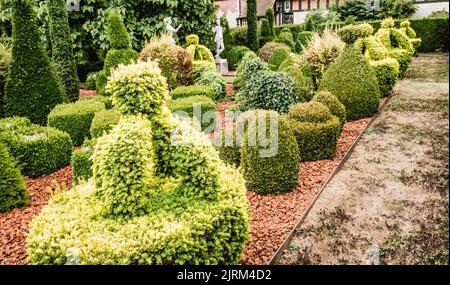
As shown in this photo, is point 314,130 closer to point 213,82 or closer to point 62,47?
point 213,82

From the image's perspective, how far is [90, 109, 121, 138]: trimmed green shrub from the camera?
7082mm

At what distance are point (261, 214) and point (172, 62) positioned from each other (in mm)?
8082

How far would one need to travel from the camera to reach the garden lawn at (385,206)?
4.38 meters

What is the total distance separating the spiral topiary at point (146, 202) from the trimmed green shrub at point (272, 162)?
5.85ft

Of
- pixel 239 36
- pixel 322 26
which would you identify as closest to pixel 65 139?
pixel 239 36

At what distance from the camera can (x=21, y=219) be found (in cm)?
554

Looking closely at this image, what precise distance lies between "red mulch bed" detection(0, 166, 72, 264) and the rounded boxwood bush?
4.06m

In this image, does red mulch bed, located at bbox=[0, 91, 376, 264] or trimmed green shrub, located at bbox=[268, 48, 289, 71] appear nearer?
red mulch bed, located at bbox=[0, 91, 376, 264]

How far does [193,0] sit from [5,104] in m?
10.9

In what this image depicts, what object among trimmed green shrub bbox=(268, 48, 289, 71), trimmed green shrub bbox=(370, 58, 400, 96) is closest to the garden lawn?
trimmed green shrub bbox=(370, 58, 400, 96)

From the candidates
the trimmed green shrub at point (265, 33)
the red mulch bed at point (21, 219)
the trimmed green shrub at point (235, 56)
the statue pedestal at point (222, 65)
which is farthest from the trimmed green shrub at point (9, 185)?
the trimmed green shrub at point (265, 33)

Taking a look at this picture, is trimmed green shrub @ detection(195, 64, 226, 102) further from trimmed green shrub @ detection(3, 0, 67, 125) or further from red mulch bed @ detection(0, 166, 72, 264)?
red mulch bed @ detection(0, 166, 72, 264)

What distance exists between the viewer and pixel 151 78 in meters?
3.83
